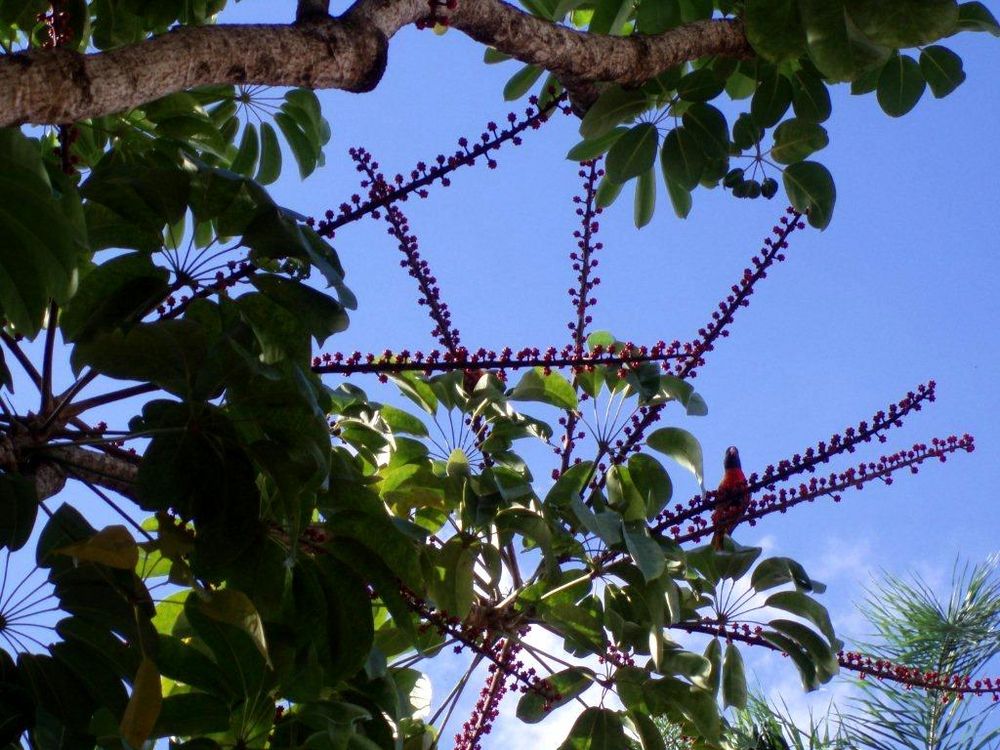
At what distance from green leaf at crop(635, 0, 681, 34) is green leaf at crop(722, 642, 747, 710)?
1.40 metres

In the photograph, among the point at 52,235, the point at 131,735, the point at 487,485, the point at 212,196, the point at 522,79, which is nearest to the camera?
the point at 52,235

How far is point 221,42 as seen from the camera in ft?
5.43

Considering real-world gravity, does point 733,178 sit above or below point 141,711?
above

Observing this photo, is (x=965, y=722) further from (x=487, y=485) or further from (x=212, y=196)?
(x=212, y=196)

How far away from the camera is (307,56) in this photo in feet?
5.88

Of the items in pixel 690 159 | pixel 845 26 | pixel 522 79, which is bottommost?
pixel 845 26

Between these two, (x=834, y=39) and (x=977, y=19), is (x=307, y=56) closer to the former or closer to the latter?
(x=834, y=39)

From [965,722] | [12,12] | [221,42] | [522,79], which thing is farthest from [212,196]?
[965,722]

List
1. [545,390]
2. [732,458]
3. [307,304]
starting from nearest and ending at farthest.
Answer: [307,304] → [545,390] → [732,458]

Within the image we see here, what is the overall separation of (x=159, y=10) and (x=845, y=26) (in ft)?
4.85

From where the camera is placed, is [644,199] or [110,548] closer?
[110,548]

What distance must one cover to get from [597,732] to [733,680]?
33cm

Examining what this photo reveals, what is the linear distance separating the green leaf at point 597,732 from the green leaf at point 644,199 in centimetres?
131

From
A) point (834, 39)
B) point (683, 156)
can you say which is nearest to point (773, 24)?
point (834, 39)
